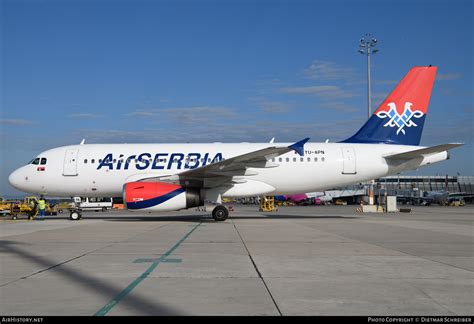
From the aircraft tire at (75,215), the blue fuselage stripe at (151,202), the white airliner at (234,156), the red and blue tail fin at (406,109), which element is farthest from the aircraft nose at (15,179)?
the red and blue tail fin at (406,109)

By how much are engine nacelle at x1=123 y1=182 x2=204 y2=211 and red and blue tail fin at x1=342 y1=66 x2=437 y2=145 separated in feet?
31.5

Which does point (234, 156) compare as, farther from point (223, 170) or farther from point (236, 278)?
point (236, 278)

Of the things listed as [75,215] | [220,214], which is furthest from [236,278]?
[75,215]

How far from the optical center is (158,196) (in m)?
18.2

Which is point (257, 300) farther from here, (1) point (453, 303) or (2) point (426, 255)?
(2) point (426, 255)

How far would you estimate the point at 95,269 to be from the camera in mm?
7324

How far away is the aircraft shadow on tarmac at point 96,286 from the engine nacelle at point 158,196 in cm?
845

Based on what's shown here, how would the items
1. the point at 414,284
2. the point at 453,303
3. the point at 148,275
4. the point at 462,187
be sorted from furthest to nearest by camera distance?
1. the point at 462,187
2. the point at 148,275
3. the point at 414,284
4. the point at 453,303

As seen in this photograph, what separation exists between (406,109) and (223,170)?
9.87 meters

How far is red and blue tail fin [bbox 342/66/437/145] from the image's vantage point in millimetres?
22234

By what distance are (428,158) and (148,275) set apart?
1765 centimetres

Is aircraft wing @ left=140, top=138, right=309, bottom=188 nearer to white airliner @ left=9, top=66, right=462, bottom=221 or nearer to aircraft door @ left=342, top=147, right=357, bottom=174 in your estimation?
white airliner @ left=9, top=66, right=462, bottom=221

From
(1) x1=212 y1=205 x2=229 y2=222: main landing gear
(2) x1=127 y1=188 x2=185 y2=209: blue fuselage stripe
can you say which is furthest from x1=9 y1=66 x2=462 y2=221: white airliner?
(2) x1=127 y1=188 x2=185 y2=209: blue fuselage stripe

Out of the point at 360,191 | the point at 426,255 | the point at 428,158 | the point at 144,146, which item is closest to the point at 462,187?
the point at 360,191
